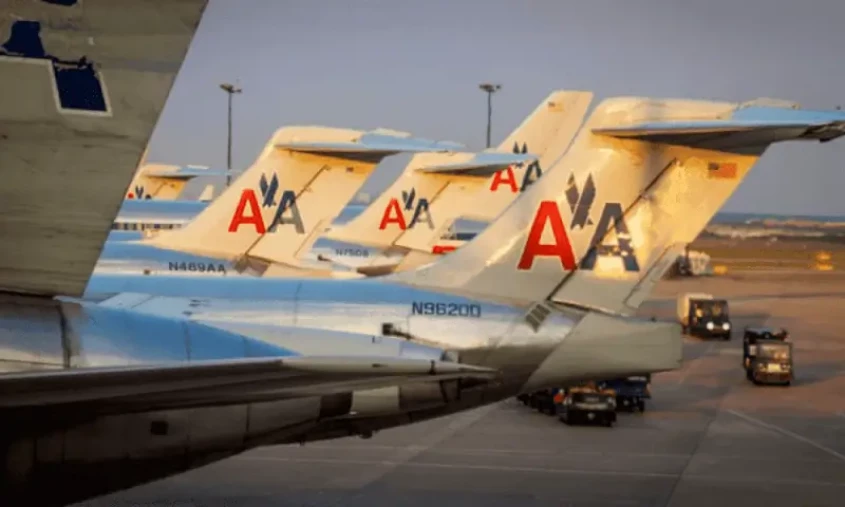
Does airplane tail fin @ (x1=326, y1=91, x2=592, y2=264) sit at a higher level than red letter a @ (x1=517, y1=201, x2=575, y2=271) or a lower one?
higher

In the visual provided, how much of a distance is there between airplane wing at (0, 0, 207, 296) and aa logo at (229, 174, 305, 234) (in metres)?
20.1

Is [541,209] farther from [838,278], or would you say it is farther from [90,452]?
[838,278]

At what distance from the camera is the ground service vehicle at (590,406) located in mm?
23797

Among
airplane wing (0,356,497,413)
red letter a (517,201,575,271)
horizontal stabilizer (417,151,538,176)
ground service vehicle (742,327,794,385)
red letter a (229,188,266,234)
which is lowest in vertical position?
ground service vehicle (742,327,794,385)

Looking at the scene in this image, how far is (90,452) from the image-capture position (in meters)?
9.47

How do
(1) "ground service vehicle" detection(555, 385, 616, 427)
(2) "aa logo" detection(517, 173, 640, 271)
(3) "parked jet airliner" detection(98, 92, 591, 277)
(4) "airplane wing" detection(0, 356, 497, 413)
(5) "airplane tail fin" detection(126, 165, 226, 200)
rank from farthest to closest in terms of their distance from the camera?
1. (5) "airplane tail fin" detection(126, 165, 226, 200)
2. (3) "parked jet airliner" detection(98, 92, 591, 277)
3. (1) "ground service vehicle" detection(555, 385, 616, 427)
4. (2) "aa logo" detection(517, 173, 640, 271)
5. (4) "airplane wing" detection(0, 356, 497, 413)

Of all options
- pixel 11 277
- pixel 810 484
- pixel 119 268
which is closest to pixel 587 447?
pixel 810 484

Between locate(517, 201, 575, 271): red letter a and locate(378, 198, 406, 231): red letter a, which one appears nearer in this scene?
locate(517, 201, 575, 271): red letter a

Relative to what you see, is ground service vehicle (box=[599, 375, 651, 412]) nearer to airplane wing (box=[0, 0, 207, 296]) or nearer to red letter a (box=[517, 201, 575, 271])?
red letter a (box=[517, 201, 575, 271])

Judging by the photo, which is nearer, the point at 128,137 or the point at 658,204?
the point at 128,137

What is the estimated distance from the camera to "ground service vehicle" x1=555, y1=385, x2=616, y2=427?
78.1ft

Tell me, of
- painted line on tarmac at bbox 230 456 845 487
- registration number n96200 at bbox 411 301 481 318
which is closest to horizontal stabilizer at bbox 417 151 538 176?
painted line on tarmac at bbox 230 456 845 487

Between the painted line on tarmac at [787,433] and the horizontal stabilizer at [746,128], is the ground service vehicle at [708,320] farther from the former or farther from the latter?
the horizontal stabilizer at [746,128]

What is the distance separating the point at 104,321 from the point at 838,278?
274ft
